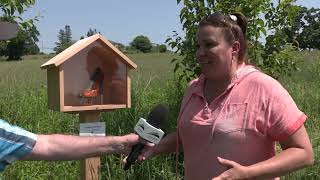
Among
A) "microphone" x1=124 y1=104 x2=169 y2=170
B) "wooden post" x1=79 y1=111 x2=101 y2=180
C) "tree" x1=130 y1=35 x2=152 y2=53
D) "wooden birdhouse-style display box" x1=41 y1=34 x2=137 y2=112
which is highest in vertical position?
"tree" x1=130 y1=35 x2=152 y2=53

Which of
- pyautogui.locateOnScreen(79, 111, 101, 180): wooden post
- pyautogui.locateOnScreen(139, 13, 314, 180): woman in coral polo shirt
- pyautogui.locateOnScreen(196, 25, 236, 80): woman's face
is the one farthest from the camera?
pyautogui.locateOnScreen(79, 111, 101, 180): wooden post

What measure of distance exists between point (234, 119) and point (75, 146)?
2.39 feet

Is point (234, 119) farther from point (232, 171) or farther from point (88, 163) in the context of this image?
point (88, 163)

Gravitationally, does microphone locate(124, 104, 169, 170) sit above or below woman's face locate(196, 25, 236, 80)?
below

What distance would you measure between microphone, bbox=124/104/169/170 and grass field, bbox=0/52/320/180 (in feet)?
7.84

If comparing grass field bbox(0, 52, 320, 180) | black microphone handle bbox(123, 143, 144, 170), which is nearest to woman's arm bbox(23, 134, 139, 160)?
black microphone handle bbox(123, 143, 144, 170)

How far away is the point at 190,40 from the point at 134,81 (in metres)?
1.46

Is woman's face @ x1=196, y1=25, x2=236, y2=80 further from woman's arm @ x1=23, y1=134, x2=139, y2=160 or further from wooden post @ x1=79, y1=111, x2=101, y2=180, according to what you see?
wooden post @ x1=79, y1=111, x2=101, y2=180

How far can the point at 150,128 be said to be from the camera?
216 cm

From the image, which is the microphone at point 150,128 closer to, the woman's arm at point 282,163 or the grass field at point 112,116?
the woman's arm at point 282,163

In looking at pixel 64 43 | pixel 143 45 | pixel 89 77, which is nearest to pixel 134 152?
pixel 89 77

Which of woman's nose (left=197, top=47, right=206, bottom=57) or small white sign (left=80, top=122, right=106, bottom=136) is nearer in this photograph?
woman's nose (left=197, top=47, right=206, bottom=57)

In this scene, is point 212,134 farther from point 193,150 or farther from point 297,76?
point 297,76

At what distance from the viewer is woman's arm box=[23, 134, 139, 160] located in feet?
6.80
